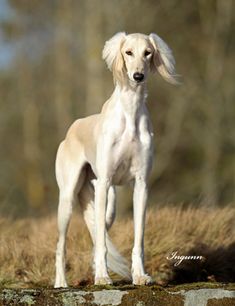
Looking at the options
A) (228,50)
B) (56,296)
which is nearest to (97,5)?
(228,50)

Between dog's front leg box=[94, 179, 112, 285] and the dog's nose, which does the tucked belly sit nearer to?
dog's front leg box=[94, 179, 112, 285]

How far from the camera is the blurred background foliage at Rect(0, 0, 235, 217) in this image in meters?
22.0

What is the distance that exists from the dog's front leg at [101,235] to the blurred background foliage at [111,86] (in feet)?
46.8

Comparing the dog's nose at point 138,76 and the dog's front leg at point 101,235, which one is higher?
the dog's nose at point 138,76

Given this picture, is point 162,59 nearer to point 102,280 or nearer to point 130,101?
point 130,101

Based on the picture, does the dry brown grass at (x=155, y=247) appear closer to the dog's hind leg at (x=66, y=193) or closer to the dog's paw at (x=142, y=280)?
the dog's hind leg at (x=66, y=193)

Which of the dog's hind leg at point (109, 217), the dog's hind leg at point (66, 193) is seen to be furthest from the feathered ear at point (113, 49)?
the dog's hind leg at point (109, 217)

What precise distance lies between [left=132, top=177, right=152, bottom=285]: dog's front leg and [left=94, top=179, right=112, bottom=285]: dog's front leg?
21 cm

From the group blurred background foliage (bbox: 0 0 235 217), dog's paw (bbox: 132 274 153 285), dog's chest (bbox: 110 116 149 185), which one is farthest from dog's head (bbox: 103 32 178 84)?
blurred background foliage (bbox: 0 0 235 217)

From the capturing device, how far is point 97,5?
2200 cm

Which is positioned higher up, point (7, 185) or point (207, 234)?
point (7, 185)

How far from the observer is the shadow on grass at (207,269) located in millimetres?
7574

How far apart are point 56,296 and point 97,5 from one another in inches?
698

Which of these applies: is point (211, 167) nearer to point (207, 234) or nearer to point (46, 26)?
point (46, 26)
